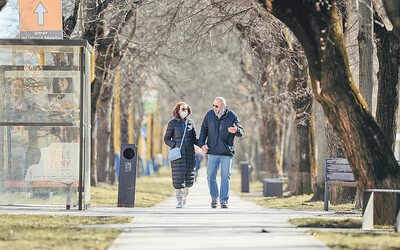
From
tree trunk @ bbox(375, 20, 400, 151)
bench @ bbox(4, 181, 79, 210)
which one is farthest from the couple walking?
tree trunk @ bbox(375, 20, 400, 151)

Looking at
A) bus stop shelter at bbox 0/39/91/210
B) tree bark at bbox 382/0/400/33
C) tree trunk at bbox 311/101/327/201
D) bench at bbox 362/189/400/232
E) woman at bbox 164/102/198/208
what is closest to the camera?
bench at bbox 362/189/400/232

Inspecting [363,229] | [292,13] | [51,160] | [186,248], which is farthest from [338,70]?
[51,160]

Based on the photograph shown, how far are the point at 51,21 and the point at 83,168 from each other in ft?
9.30

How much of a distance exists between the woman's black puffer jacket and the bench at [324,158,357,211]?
9.01 feet

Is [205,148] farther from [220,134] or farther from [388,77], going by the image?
[388,77]

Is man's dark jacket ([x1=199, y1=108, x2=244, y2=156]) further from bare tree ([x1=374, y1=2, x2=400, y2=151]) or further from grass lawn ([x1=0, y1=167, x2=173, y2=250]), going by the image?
grass lawn ([x1=0, y1=167, x2=173, y2=250])

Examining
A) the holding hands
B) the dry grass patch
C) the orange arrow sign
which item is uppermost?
the orange arrow sign

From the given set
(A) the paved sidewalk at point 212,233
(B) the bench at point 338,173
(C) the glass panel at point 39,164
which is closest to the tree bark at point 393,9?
(A) the paved sidewalk at point 212,233

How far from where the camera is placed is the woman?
19.6m

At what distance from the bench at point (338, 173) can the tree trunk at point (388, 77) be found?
1.08 meters

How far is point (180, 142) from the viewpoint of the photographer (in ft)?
64.1

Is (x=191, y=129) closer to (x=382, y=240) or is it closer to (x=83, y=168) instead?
(x=83, y=168)

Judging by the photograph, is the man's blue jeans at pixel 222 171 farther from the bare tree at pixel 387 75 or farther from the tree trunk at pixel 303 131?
the tree trunk at pixel 303 131

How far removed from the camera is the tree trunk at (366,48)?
19.5 m
